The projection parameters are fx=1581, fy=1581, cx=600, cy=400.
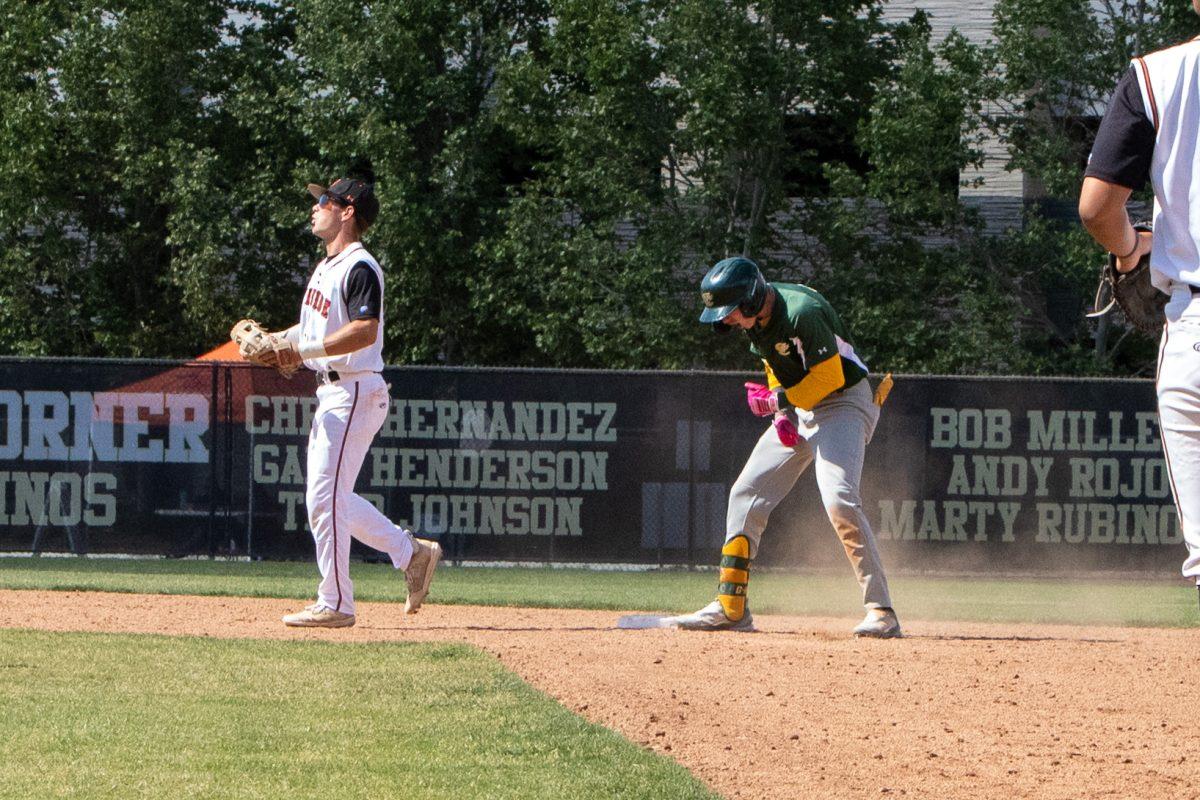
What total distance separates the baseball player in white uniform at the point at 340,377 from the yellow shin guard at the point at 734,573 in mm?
1871

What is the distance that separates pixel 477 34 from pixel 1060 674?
15.4 metres

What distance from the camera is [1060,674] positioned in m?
7.25

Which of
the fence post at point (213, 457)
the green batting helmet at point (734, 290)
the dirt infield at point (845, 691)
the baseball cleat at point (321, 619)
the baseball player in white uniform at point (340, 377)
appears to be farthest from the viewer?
the fence post at point (213, 457)

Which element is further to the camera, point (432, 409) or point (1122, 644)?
point (432, 409)

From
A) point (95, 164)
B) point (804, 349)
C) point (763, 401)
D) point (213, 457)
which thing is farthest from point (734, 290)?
point (95, 164)

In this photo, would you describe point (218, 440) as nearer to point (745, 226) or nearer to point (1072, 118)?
point (745, 226)

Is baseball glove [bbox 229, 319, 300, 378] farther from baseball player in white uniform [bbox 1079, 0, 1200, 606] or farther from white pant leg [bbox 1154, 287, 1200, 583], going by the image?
white pant leg [bbox 1154, 287, 1200, 583]

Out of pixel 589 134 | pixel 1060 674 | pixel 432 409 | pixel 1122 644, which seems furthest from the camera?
pixel 589 134

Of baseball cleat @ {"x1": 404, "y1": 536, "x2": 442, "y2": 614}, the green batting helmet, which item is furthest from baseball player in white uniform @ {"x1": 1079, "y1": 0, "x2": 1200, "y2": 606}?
baseball cleat @ {"x1": 404, "y1": 536, "x2": 442, "y2": 614}

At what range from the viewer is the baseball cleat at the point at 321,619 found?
8109mm

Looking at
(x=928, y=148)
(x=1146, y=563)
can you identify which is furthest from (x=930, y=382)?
(x=928, y=148)

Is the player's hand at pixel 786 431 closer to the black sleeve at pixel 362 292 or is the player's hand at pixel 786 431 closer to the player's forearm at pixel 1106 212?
the black sleeve at pixel 362 292

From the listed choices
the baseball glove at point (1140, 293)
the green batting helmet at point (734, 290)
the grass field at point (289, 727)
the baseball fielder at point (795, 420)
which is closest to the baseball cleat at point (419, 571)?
the grass field at point (289, 727)

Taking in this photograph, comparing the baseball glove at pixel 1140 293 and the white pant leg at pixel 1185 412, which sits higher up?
the baseball glove at pixel 1140 293
